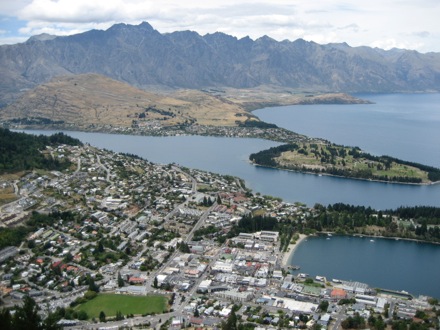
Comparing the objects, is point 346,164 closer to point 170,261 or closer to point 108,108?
point 170,261

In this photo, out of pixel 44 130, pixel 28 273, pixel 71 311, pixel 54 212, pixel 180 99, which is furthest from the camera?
pixel 180 99

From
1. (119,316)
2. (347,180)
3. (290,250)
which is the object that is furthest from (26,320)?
(347,180)

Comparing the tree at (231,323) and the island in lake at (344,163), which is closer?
the tree at (231,323)

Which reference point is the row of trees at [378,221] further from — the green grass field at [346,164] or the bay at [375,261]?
the green grass field at [346,164]

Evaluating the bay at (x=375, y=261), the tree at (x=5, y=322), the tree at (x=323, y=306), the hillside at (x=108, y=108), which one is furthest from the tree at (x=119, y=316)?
the hillside at (x=108, y=108)

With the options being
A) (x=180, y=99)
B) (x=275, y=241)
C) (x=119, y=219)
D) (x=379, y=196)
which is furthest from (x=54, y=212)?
(x=180, y=99)

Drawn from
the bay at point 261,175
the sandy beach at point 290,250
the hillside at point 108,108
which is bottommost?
the sandy beach at point 290,250

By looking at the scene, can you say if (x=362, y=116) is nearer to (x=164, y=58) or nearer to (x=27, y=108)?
(x=27, y=108)
